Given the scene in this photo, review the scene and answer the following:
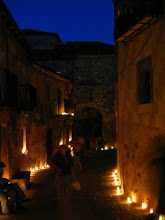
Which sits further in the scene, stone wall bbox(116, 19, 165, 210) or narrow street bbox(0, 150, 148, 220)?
narrow street bbox(0, 150, 148, 220)

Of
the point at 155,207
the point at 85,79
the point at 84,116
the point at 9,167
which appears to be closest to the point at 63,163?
the point at 155,207

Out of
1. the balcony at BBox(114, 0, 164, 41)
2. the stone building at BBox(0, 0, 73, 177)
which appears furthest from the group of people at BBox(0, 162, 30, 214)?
the balcony at BBox(114, 0, 164, 41)

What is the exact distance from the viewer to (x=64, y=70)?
27.6 meters

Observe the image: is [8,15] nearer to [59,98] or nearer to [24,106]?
[24,106]

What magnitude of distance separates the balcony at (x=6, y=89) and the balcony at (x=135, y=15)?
401 centimetres

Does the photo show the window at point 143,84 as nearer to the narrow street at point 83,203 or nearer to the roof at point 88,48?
the narrow street at point 83,203

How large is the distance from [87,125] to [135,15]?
2559 cm

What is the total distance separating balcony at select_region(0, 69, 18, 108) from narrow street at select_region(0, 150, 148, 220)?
318 centimetres

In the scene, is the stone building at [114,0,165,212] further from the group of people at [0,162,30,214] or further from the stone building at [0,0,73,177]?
the stone building at [0,0,73,177]

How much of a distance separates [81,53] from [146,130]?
21270 mm

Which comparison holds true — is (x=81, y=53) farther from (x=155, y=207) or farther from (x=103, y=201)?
(x=155, y=207)

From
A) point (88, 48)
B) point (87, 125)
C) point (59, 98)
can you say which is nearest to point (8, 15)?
point (59, 98)

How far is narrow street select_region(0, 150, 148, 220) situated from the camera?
6938mm

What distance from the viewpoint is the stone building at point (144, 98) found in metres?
6.59
